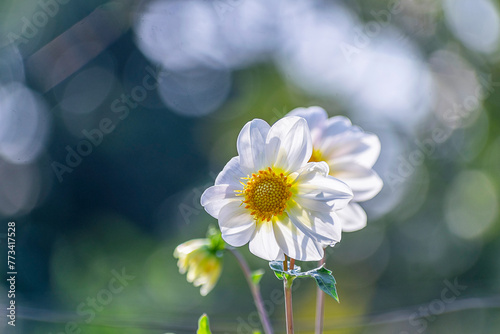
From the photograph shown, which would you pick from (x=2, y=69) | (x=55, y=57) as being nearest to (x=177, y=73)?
(x=55, y=57)

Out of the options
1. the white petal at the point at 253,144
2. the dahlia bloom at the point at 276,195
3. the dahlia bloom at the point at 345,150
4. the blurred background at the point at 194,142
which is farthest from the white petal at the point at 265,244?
the blurred background at the point at 194,142

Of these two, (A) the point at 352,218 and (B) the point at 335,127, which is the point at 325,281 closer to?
(A) the point at 352,218

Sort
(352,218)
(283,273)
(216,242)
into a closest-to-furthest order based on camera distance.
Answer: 1. (283,273)
2. (352,218)
3. (216,242)

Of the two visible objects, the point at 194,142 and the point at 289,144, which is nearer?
the point at 289,144

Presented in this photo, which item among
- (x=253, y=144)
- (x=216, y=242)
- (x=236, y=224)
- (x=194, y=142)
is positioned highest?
(x=253, y=144)

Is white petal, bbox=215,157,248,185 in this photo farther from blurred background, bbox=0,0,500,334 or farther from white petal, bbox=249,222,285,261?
blurred background, bbox=0,0,500,334

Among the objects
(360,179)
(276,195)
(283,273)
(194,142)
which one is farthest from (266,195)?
(194,142)
